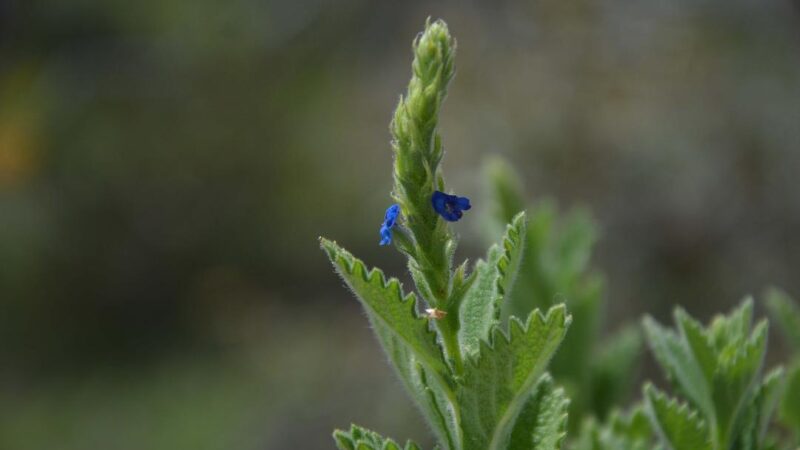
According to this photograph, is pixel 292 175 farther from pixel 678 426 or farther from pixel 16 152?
pixel 678 426

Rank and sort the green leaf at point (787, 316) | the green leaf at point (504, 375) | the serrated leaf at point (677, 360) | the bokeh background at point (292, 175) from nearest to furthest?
1. the green leaf at point (504, 375)
2. the serrated leaf at point (677, 360)
3. the green leaf at point (787, 316)
4. the bokeh background at point (292, 175)

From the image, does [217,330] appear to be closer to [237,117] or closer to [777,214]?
[237,117]

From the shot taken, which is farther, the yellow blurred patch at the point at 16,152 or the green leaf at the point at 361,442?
the yellow blurred patch at the point at 16,152

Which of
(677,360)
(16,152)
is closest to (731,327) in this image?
(677,360)

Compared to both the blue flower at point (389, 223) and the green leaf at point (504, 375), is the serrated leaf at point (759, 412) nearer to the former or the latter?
the green leaf at point (504, 375)

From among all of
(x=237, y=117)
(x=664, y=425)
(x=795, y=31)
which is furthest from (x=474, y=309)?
(x=237, y=117)

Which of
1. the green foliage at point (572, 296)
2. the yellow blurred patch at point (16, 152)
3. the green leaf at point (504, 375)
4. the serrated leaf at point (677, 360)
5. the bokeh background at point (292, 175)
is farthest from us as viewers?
the yellow blurred patch at point (16, 152)

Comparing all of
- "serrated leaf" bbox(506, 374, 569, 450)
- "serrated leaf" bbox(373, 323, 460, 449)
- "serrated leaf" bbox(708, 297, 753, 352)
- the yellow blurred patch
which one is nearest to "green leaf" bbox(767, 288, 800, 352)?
"serrated leaf" bbox(708, 297, 753, 352)

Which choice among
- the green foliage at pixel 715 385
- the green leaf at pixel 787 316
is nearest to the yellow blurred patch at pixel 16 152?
the green leaf at pixel 787 316
